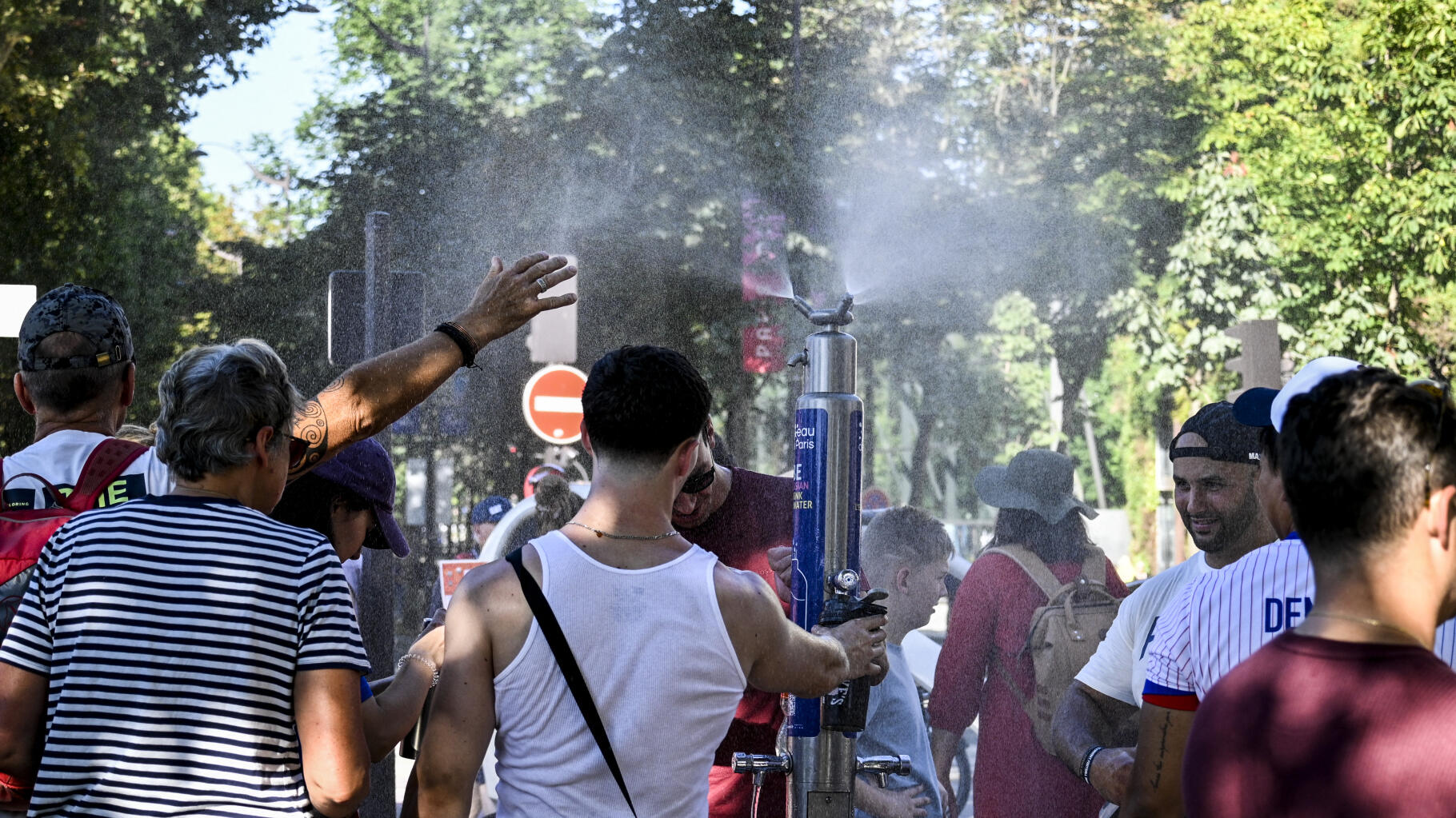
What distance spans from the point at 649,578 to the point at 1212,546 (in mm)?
1831

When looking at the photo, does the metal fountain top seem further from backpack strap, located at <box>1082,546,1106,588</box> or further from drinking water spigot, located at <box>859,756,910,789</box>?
backpack strap, located at <box>1082,546,1106,588</box>

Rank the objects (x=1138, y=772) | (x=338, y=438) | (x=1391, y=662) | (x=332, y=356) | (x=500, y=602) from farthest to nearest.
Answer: (x=332, y=356) → (x=338, y=438) → (x=1138, y=772) → (x=500, y=602) → (x=1391, y=662)

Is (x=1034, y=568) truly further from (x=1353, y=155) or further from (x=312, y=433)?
(x=1353, y=155)

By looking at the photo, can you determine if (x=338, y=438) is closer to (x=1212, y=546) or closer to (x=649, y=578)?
(x=649, y=578)

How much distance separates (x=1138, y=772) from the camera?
7.95 feet

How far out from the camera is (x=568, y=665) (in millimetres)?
2184

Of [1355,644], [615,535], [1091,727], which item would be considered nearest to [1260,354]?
[1091,727]

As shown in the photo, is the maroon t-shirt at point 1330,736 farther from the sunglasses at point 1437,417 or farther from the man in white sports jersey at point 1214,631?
the man in white sports jersey at point 1214,631

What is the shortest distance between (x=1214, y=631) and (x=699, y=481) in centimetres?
139

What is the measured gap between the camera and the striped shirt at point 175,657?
84.0 inches

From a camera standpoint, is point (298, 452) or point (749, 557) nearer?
point (298, 452)

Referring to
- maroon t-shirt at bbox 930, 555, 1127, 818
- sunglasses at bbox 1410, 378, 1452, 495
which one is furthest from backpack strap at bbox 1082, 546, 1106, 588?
sunglasses at bbox 1410, 378, 1452, 495

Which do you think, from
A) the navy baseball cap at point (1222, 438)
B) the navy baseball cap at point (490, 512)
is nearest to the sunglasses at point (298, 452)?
the navy baseball cap at point (1222, 438)

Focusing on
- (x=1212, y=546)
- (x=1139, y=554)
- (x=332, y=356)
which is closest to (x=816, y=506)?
(x=1212, y=546)
